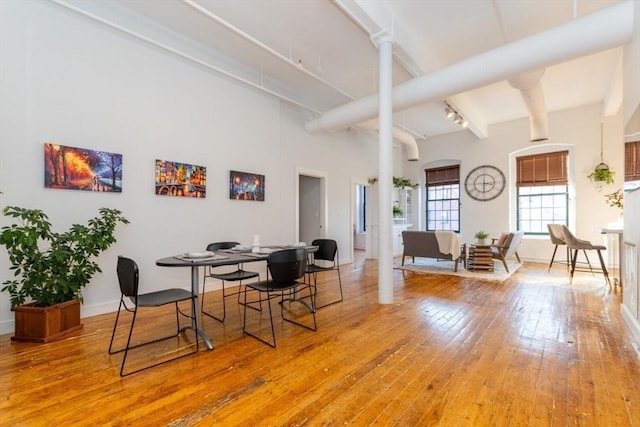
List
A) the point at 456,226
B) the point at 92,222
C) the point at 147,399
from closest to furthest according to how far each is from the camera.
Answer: the point at 147,399 → the point at 92,222 → the point at 456,226

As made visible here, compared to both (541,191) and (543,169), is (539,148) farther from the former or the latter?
(541,191)

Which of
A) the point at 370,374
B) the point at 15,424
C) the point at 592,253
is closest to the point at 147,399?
the point at 15,424

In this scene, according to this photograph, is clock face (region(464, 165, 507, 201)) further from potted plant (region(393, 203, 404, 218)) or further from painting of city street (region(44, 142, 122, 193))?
painting of city street (region(44, 142, 122, 193))

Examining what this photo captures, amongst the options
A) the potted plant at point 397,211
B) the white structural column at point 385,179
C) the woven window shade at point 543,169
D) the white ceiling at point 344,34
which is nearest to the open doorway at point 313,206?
the white ceiling at point 344,34

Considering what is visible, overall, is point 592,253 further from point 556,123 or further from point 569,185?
point 556,123

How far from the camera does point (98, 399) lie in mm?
1855

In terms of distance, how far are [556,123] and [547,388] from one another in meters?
7.46

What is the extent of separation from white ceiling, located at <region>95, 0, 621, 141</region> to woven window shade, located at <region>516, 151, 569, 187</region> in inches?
67.9

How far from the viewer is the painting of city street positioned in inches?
125

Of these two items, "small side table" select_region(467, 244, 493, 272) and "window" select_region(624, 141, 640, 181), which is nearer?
"window" select_region(624, 141, 640, 181)

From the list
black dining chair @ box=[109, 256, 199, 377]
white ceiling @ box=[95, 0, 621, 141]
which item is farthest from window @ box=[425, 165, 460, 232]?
black dining chair @ box=[109, 256, 199, 377]

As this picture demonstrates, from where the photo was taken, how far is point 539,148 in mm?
7551

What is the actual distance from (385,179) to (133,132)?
3327mm

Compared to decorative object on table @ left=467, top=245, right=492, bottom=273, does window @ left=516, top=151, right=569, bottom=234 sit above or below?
above
